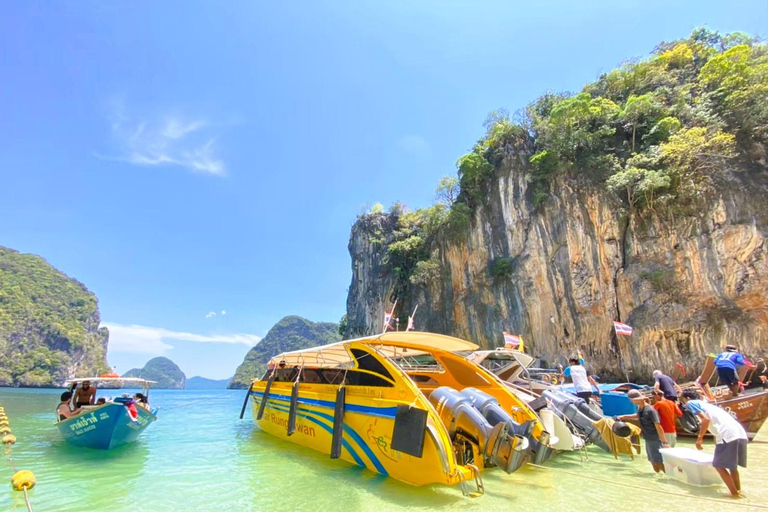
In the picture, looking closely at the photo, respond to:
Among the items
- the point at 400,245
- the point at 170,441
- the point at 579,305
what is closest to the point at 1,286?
the point at 400,245

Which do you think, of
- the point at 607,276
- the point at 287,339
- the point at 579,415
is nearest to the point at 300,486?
the point at 579,415

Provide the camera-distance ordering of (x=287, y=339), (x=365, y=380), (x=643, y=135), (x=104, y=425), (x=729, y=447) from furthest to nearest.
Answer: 1. (x=287, y=339)
2. (x=643, y=135)
3. (x=104, y=425)
4. (x=365, y=380)
5. (x=729, y=447)

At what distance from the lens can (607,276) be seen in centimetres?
2295

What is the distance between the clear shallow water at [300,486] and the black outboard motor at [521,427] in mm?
517

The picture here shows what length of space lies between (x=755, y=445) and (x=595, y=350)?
15758mm

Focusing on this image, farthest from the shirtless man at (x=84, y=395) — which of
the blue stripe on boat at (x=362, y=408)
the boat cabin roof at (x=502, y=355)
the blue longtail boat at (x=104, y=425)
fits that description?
the boat cabin roof at (x=502, y=355)

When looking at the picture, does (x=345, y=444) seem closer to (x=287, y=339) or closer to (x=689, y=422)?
(x=689, y=422)

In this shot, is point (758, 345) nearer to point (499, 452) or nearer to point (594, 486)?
point (594, 486)

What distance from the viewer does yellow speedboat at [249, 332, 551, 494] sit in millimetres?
5016

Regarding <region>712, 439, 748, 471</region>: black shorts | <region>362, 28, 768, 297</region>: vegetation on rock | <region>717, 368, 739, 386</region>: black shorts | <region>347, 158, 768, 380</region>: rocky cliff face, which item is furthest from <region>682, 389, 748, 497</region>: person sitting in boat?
<region>362, 28, 768, 297</region>: vegetation on rock

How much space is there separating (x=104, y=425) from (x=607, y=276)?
25.5 metres

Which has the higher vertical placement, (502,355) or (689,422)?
(502,355)

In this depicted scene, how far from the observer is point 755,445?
8.10 meters

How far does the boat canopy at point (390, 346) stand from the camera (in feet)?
23.7
